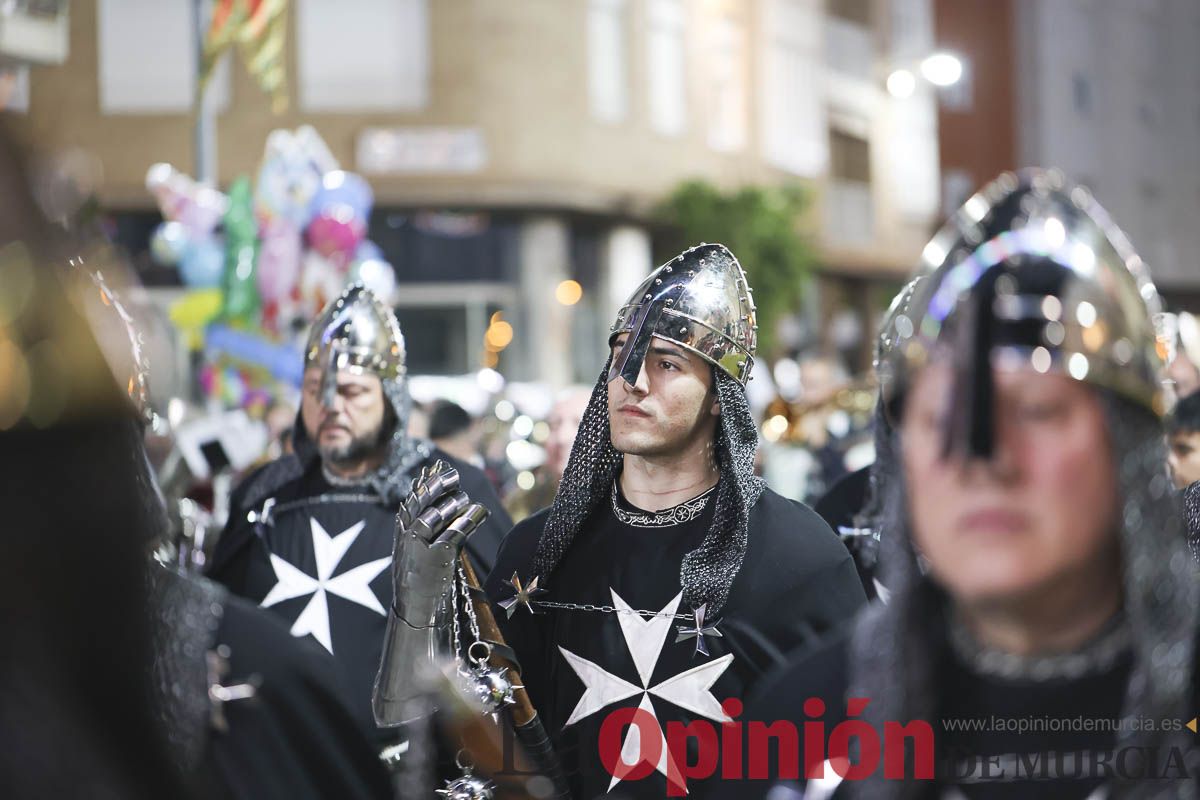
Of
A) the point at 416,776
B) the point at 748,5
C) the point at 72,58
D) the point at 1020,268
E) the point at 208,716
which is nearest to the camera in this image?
the point at 1020,268

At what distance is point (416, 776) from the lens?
3.01 metres

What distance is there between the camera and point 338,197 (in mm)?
13906

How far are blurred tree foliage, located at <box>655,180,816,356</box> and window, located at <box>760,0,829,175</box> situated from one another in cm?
376

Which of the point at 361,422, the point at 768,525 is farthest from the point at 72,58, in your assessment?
the point at 768,525

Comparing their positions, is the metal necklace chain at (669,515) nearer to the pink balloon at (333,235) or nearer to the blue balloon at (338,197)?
the pink balloon at (333,235)

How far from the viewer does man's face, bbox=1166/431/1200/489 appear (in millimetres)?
5383

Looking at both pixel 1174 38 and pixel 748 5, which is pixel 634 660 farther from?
pixel 1174 38

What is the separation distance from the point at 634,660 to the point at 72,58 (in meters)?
25.3

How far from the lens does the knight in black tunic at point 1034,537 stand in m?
1.96

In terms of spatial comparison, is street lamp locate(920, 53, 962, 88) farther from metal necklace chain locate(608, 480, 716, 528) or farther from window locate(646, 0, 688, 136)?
metal necklace chain locate(608, 480, 716, 528)

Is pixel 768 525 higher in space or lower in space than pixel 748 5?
lower

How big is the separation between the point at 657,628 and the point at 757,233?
2573 centimetres

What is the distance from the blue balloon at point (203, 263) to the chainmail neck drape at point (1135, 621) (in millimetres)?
11788

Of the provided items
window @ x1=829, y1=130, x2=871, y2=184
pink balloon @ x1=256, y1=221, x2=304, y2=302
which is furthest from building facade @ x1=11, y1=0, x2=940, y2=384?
pink balloon @ x1=256, y1=221, x2=304, y2=302
